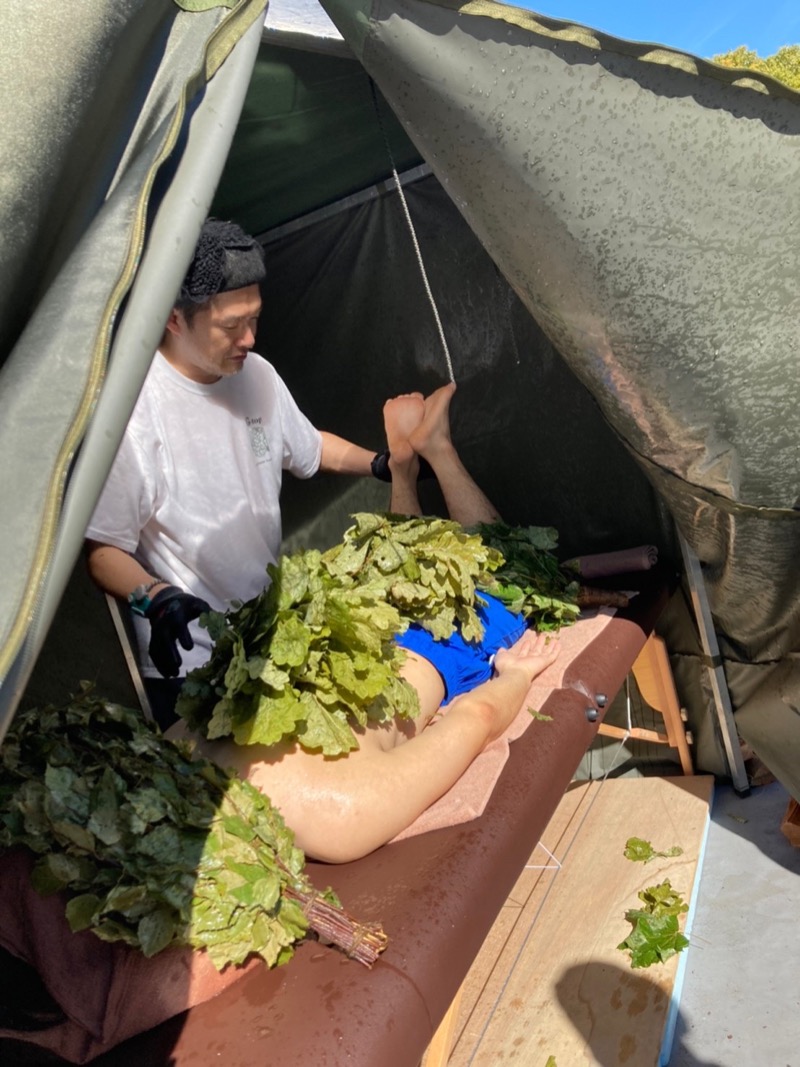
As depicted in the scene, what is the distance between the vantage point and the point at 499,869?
1.98 meters

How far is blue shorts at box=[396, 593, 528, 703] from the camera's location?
2.87 m

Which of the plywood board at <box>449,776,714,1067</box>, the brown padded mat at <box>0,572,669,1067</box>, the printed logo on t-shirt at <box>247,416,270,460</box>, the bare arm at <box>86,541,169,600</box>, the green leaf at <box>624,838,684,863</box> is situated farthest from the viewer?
the green leaf at <box>624,838,684,863</box>

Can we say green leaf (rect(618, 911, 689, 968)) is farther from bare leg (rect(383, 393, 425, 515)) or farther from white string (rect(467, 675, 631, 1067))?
bare leg (rect(383, 393, 425, 515))

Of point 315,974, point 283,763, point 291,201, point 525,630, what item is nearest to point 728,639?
point 525,630

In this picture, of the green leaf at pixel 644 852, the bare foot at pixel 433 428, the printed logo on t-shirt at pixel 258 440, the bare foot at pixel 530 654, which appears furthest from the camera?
the bare foot at pixel 433 428

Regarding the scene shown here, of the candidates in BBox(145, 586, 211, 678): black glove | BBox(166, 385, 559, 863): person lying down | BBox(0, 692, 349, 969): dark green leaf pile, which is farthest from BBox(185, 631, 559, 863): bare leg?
BBox(145, 586, 211, 678): black glove

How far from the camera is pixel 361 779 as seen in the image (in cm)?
210

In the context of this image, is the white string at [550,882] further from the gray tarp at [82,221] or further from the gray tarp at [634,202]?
the gray tarp at [82,221]

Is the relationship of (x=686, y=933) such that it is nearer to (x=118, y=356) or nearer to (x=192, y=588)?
(x=192, y=588)

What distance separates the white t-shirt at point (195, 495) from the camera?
9.28 ft

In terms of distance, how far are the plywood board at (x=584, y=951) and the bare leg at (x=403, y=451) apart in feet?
5.39

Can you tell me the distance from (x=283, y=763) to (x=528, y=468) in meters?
2.45

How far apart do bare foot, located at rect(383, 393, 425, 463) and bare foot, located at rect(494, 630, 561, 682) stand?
1.07m

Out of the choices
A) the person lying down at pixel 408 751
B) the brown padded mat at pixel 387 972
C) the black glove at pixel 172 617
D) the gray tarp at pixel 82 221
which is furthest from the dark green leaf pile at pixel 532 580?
the gray tarp at pixel 82 221
